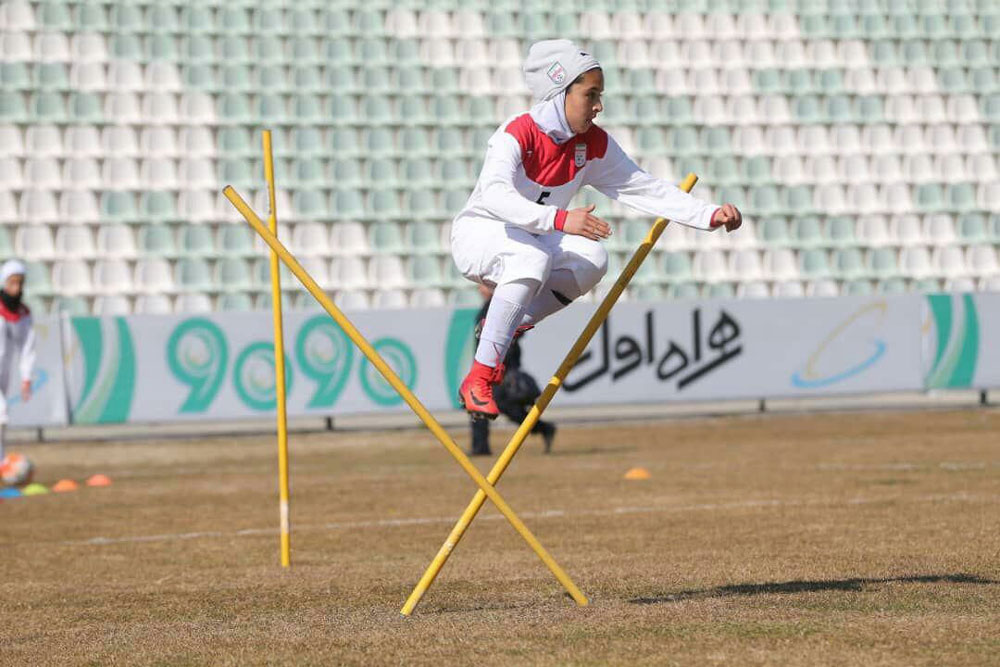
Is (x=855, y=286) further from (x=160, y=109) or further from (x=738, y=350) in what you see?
(x=160, y=109)

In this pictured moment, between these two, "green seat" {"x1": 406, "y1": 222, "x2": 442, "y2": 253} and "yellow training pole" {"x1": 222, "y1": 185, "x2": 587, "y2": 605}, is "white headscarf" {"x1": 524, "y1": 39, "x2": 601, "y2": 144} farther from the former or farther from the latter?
"green seat" {"x1": 406, "y1": 222, "x2": 442, "y2": 253}

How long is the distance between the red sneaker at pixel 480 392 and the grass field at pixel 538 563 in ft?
2.70

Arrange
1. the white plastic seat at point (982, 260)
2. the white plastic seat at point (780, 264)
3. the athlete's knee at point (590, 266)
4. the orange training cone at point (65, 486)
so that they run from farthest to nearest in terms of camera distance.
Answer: the white plastic seat at point (982, 260) → the white plastic seat at point (780, 264) → the orange training cone at point (65, 486) → the athlete's knee at point (590, 266)

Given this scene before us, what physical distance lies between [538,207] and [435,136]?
71.6 ft

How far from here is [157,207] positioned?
2630 cm

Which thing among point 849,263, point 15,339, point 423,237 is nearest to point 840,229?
point 849,263

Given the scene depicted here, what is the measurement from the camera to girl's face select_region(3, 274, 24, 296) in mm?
16062

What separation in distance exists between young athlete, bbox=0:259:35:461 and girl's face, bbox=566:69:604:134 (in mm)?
10844

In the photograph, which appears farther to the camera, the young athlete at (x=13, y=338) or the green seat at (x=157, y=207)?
the green seat at (x=157, y=207)

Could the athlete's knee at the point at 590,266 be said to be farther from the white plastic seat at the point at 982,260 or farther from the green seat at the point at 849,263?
the white plastic seat at the point at 982,260

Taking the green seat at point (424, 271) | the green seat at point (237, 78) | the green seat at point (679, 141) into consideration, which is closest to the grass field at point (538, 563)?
the green seat at point (424, 271)

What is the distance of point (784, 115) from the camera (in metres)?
29.6

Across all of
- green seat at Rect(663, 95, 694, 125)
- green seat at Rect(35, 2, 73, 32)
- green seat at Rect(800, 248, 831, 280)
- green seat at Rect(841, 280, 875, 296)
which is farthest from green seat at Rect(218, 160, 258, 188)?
green seat at Rect(841, 280, 875, 296)

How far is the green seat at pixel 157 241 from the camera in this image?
84.5 feet
